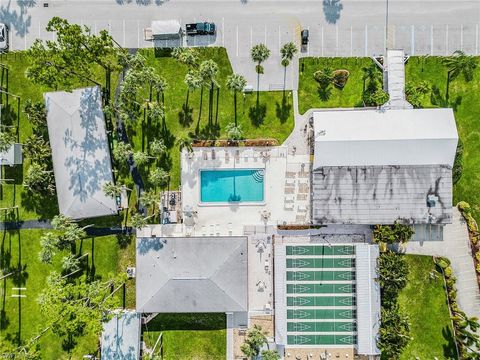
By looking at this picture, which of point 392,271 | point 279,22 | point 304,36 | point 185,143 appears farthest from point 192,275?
point 279,22

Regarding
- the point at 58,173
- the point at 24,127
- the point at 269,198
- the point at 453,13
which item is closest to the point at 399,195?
the point at 269,198

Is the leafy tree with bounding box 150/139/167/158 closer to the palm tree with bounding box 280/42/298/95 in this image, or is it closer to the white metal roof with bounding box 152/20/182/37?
the white metal roof with bounding box 152/20/182/37

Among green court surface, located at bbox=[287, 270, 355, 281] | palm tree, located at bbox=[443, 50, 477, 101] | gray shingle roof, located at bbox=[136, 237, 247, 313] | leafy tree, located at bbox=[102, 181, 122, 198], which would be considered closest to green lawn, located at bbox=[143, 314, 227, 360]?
gray shingle roof, located at bbox=[136, 237, 247, 313]

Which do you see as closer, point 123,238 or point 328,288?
Result: point 328,288

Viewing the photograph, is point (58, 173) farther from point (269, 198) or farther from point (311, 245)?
point (311, 245)

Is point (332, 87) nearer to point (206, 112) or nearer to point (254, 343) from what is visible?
point (206, 112)

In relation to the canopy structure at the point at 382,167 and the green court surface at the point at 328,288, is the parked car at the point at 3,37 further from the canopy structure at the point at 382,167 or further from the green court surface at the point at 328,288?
the green court surface at the point at 328,288
